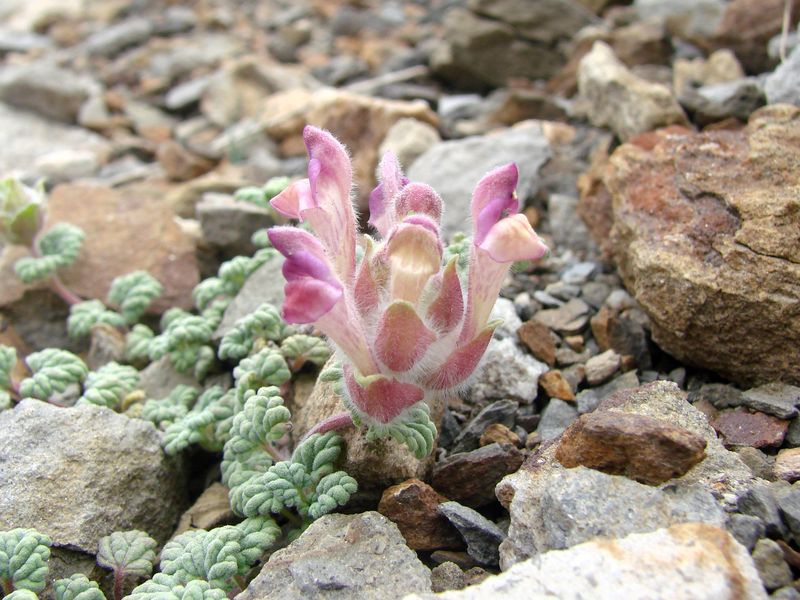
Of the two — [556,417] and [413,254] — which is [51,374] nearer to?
[413,254]

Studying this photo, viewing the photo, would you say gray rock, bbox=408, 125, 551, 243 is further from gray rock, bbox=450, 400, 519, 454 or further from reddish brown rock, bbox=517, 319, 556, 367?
Answer: gray rock, bbox=450, 400, 519, 454

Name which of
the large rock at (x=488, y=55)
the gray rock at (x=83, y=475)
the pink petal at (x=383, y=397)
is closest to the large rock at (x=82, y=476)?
the gray rock at (x=83, y=475)

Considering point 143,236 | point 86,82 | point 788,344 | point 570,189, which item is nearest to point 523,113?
point 570,189

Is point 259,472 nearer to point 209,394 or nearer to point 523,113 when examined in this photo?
point 209,394

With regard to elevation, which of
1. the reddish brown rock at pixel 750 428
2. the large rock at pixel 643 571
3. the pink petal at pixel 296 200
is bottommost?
the reddish brown rock at pixel 750 428

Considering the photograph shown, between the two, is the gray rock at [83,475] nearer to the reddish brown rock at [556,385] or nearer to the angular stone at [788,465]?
the reddish brown rock at [556,385]
